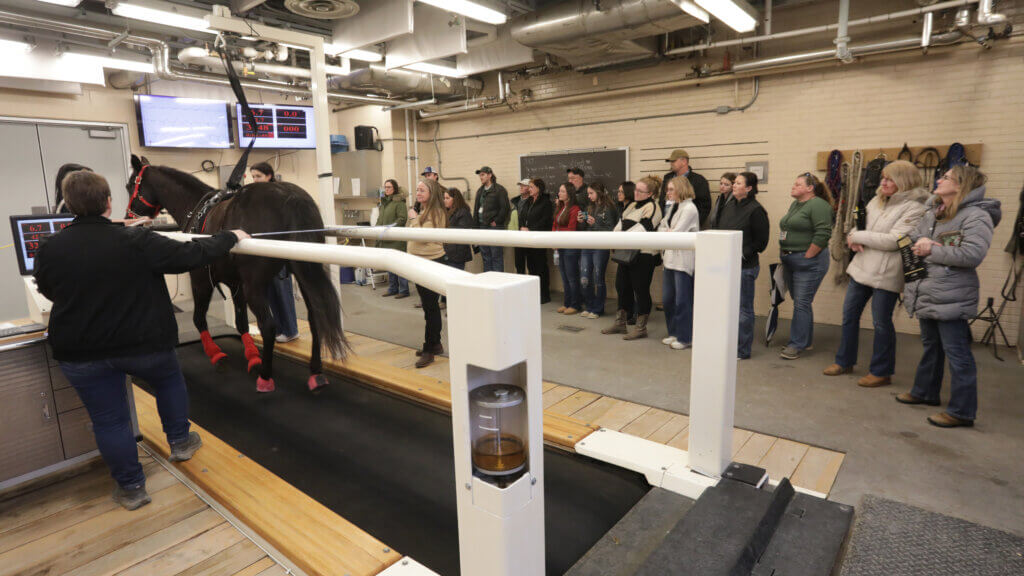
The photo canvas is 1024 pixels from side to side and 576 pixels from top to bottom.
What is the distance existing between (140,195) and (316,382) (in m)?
2.09

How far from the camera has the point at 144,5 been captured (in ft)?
15.3

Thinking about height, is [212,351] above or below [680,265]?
below

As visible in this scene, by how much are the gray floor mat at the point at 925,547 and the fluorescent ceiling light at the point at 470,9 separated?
4526 millimetres

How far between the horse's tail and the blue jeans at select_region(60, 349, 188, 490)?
119 centimetres

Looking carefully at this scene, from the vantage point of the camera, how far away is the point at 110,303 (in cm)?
221

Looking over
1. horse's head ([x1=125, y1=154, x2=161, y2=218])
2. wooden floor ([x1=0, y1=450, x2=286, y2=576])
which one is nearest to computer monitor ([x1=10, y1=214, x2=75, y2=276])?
horse's head ([x1=125, y1=154, x2=161, y2=218])

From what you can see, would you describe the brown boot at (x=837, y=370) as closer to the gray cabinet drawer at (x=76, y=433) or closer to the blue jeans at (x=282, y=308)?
the blue jeans at (x=282, y=308)

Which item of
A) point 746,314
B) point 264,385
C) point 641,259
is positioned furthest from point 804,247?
point 264,385

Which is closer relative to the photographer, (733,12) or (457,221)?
(733,12)

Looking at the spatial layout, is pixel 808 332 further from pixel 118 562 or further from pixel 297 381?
pixel 118 562

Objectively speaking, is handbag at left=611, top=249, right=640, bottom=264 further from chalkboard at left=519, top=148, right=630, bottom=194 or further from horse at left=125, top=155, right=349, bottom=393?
horse at left=125, top=155, right=349, bottom=393

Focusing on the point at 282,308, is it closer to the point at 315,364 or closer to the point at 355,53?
the point at 315,364

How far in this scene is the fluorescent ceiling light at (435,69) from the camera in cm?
657

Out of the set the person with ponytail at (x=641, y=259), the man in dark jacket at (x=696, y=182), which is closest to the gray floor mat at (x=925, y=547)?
the person with ponytail at (x=641, y=259)
